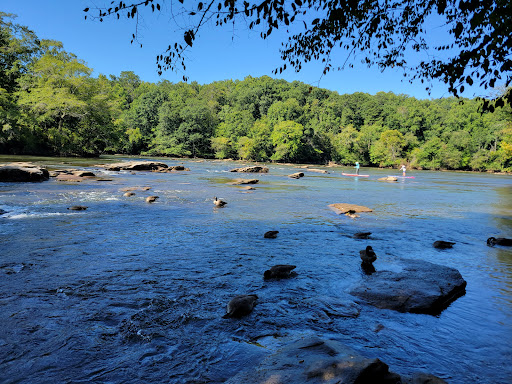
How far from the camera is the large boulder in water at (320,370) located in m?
2.17

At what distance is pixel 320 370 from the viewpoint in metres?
2.27

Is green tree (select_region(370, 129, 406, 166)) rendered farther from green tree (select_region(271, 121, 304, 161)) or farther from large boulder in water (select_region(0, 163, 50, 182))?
large boulder in water (select_region(0, 163, 50, 182))

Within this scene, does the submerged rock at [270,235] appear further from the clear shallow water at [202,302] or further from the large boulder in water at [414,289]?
the large boulder in water at [414,289]

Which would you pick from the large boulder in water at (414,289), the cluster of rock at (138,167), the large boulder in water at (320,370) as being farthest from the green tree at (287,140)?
the large boulder in water at (320,370)

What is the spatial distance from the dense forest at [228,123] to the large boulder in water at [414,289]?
1649 inches

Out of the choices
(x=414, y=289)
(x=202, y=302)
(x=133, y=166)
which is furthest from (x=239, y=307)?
(x=133, y=166)

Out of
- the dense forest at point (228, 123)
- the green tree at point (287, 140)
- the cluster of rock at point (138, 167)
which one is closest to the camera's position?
the cluster of rock at point (138, 167)

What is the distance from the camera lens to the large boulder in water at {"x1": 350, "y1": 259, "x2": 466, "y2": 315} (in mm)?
4004

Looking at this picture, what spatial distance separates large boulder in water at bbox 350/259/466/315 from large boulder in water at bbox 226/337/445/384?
170 centimetres

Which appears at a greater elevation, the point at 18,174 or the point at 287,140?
the point at 287,140

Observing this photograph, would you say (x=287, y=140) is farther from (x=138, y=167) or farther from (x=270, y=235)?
(x=270, y=235)

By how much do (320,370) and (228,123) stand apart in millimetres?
92832

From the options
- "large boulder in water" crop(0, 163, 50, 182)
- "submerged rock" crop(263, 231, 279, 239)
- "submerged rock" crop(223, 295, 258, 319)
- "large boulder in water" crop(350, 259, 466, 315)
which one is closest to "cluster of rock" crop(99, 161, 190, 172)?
"large boulder in water" crop(0, 163, 50, 182)

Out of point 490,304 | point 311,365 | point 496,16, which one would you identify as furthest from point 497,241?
point 311,365
